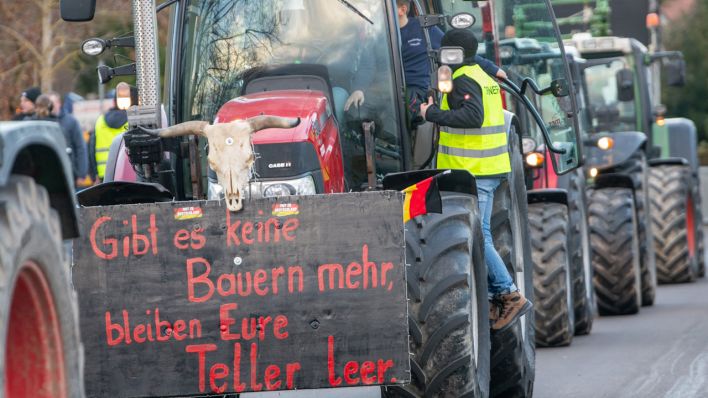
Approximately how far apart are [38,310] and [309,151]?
309 cm

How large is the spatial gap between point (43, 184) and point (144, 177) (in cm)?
350

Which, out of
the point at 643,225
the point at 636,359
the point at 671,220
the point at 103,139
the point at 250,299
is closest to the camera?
the point at 250,299

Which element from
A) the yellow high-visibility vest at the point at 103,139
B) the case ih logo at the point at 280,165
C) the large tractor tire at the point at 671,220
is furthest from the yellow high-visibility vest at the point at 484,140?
the large tractor tire at the point at 671,220

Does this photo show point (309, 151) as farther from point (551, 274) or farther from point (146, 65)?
point (551, 274)

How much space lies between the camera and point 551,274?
12.3 metres

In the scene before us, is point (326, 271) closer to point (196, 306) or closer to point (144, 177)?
point (196, 306)

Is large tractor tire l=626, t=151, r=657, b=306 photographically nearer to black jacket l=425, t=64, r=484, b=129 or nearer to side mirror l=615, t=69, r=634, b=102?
side mirror l=615, t=69, r=634, b=102

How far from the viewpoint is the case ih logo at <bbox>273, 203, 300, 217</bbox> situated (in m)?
6.95

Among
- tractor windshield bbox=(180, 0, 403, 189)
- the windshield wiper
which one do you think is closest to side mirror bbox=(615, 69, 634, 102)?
tractor windshield bbox=(180, 0, 403, 189)

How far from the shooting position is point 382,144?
27.9 ft

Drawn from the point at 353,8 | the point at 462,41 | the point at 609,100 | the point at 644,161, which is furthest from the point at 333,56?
the point at 609,100

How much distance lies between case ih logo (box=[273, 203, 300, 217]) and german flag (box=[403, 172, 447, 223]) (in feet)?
2.51

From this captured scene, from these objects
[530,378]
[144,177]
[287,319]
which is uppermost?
[144,177]

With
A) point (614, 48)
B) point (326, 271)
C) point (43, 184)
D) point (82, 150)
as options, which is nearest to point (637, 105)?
point (614, 48)
